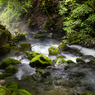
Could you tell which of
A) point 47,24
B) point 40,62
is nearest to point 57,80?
point 40,62

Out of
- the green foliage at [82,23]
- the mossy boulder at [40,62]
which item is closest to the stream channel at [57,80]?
the mossy boulder at [40,62]

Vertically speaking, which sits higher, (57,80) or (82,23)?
(82,23)

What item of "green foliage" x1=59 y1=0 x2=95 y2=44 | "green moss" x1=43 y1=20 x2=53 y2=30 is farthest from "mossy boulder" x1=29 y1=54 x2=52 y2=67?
"green moss" x1=43 y1=20 x2=53 y2=30

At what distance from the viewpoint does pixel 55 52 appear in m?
7.29

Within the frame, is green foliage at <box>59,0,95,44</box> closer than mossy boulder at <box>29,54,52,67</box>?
No

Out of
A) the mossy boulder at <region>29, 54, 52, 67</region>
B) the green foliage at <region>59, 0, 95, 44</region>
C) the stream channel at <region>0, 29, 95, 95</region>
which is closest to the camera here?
the stream channel at <region>0, 29, 95, 95</region>

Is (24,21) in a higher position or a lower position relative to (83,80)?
higher

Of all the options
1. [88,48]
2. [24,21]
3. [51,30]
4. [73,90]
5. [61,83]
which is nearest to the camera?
[73,90]

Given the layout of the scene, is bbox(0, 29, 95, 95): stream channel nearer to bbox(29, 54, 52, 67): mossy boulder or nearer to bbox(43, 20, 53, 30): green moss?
bbox(29, 54, 52, 67): mossy boulder

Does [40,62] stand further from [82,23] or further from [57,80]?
[82,23]

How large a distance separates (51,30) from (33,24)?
494 cm

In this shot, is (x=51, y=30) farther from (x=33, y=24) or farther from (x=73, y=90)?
(x=73, y=90)

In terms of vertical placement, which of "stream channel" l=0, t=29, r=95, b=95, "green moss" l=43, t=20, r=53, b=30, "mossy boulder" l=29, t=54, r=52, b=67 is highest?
"green moss" l=43, t=20, r=53, b=30

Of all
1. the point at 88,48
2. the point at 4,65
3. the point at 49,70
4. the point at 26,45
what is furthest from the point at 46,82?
the point at 88,48
